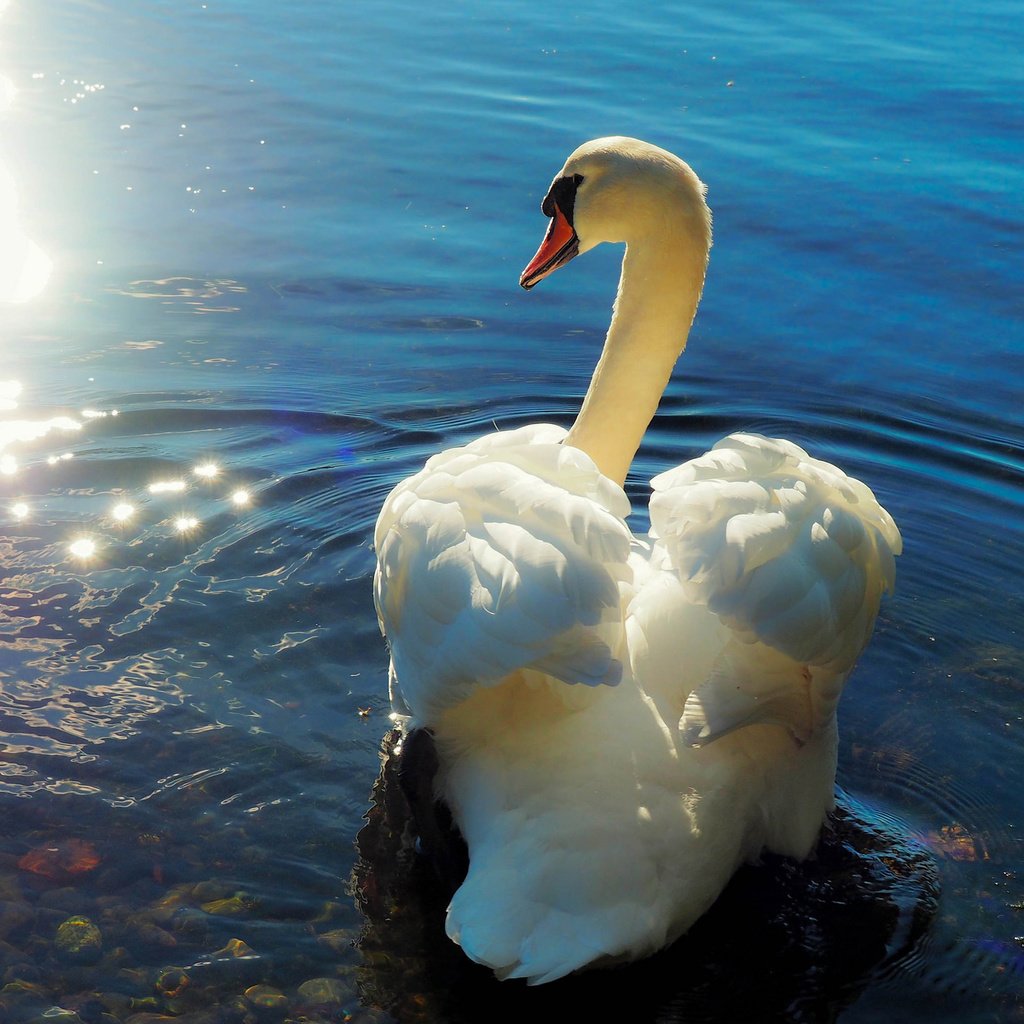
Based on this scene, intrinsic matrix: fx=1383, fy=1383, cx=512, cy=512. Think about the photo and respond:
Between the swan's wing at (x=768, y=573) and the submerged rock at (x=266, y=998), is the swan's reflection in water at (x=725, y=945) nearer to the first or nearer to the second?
the submerged rock at (x=266, y=998)

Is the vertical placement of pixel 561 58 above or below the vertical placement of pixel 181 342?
above

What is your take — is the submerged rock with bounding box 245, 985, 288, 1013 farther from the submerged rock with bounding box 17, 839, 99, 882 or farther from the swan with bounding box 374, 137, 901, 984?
the submerged rock with bounding box 17, 839, 99, 882

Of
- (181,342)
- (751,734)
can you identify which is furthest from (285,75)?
(751,734)

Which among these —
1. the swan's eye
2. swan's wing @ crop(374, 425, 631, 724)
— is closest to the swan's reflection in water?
swan's wing @ crop(374, 425, 631, 724)

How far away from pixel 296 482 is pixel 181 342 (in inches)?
72.7

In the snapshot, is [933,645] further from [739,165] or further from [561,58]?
[561,58]

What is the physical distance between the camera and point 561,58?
13.0 m

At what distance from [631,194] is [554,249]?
0.52 metres

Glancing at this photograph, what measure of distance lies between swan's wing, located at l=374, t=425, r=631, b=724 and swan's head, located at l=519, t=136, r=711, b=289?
1.32 meters

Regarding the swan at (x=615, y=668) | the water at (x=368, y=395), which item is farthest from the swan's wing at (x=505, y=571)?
the water at (x=368, y=395)

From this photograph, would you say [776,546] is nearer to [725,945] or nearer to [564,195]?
[725,945]

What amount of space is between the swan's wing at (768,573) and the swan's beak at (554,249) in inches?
66.8

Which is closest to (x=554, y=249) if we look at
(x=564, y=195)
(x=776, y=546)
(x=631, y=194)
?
(x=564, y=195)

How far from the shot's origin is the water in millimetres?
4117
